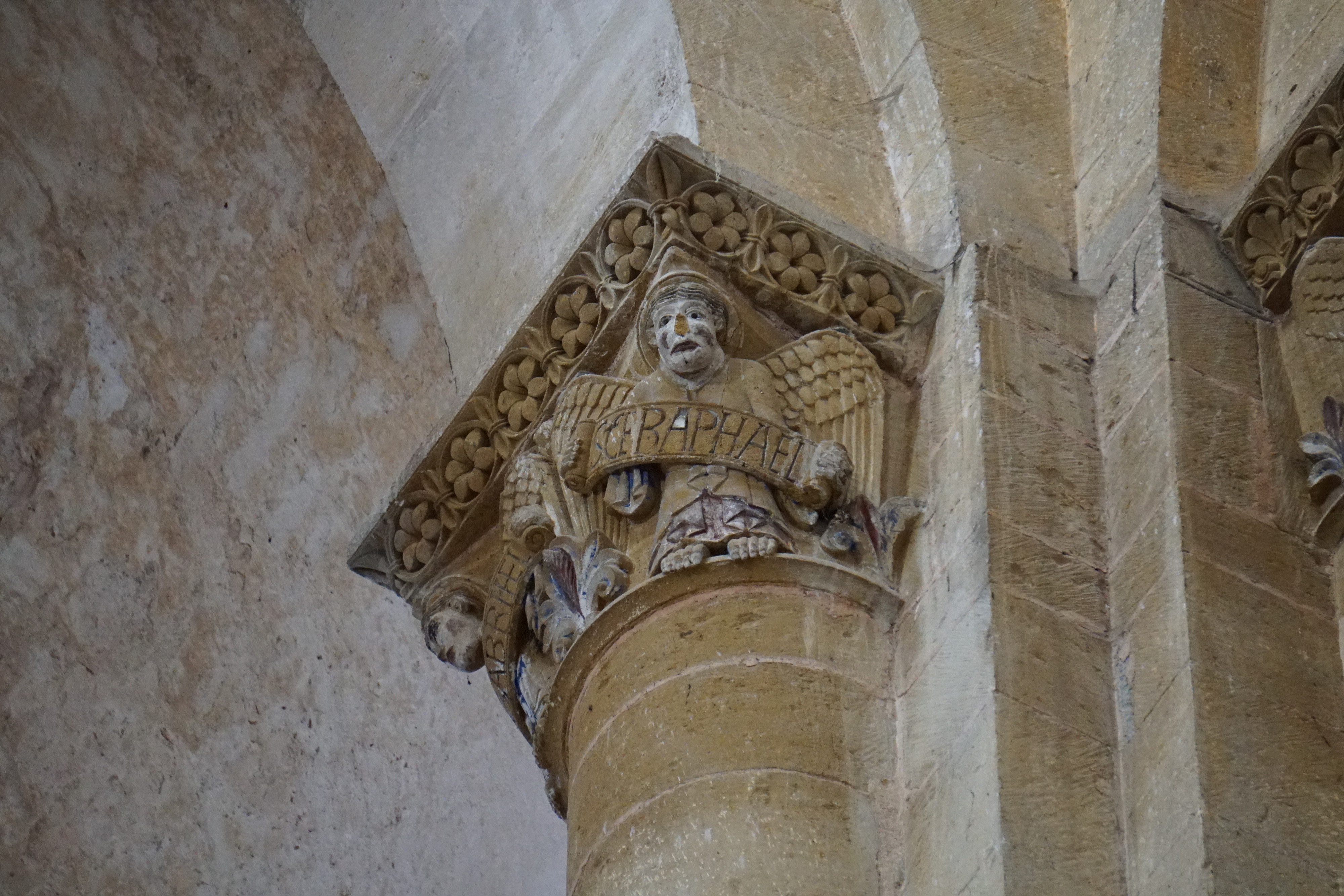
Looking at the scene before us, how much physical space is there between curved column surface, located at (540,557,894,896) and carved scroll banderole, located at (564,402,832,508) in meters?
0.16

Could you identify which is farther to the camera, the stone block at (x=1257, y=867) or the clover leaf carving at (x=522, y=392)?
the clover leaf carving at (x=522, y=392)

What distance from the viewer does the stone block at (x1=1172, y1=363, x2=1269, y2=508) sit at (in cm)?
336

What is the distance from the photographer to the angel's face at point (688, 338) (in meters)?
3.66

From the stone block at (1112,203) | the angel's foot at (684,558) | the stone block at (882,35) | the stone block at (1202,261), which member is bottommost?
the angel's foot at (684,558)

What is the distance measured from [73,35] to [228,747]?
1.90 meters

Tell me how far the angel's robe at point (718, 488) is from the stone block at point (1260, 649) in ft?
2.20

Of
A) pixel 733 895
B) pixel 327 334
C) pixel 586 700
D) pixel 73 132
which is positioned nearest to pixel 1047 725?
pixel 733 895

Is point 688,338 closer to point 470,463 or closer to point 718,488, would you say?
point 718,488

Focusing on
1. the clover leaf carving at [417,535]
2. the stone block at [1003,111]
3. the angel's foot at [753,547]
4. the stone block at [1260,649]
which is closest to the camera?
the stone block at [1260,649]

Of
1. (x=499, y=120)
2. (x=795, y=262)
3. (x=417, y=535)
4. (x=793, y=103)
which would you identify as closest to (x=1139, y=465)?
(x=795, y=262)

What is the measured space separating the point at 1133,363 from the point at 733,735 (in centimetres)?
90

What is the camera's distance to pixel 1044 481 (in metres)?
3.43

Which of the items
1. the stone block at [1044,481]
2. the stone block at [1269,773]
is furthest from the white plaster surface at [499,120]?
the stone block at [1269,773]

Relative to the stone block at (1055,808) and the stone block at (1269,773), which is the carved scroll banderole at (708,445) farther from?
the stone block at (1269,773)
